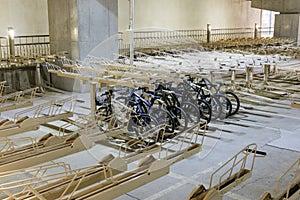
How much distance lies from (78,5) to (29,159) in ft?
23.8

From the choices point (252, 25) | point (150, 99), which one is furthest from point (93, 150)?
point (252, 25)

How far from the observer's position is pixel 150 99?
7.04 metres

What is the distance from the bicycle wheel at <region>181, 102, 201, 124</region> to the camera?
6.86 m

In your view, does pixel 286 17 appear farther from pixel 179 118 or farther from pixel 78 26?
pixel 179 118

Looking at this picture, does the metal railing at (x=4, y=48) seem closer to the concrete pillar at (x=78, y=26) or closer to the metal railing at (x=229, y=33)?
the concrete pillar at (x=78, y=26)

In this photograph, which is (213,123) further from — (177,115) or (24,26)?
(24,26)

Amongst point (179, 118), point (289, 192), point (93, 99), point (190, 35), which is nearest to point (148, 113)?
point (179, 118)

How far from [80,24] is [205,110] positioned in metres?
5.48

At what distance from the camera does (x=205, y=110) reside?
782cm

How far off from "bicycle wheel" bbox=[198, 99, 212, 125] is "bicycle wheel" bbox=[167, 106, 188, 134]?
72 cm

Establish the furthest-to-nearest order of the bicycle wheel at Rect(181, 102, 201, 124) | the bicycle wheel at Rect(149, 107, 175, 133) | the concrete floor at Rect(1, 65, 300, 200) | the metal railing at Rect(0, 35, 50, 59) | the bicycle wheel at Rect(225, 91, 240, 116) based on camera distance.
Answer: the metal railing at Rect(0, 35, 50, 59) → the bicycle wheel at Rect(225, 91, 240, 116) → the bicycle wheel at Rect(181, 102, 201, 124) → the bicycle wheel at Rect(149, 107, 175, 133) → the concrete floor at Rect(1, 65, 300, 200)

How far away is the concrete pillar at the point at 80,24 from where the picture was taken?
11.3m

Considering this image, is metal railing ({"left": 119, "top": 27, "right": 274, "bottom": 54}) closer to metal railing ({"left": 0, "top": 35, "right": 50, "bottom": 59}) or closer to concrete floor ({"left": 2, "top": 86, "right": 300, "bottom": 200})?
metal railing ({"left": 0, "top": 35, "right": 50, "bottom": 59})

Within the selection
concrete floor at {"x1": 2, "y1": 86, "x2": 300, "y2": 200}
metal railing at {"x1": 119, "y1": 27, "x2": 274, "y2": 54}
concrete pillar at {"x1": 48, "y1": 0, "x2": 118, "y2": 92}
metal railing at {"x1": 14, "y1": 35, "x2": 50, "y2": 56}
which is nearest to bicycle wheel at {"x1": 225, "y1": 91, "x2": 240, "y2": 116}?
concrete floor at {"x1": 2, "y1": 86, "x2": 300, "y2": 200}
